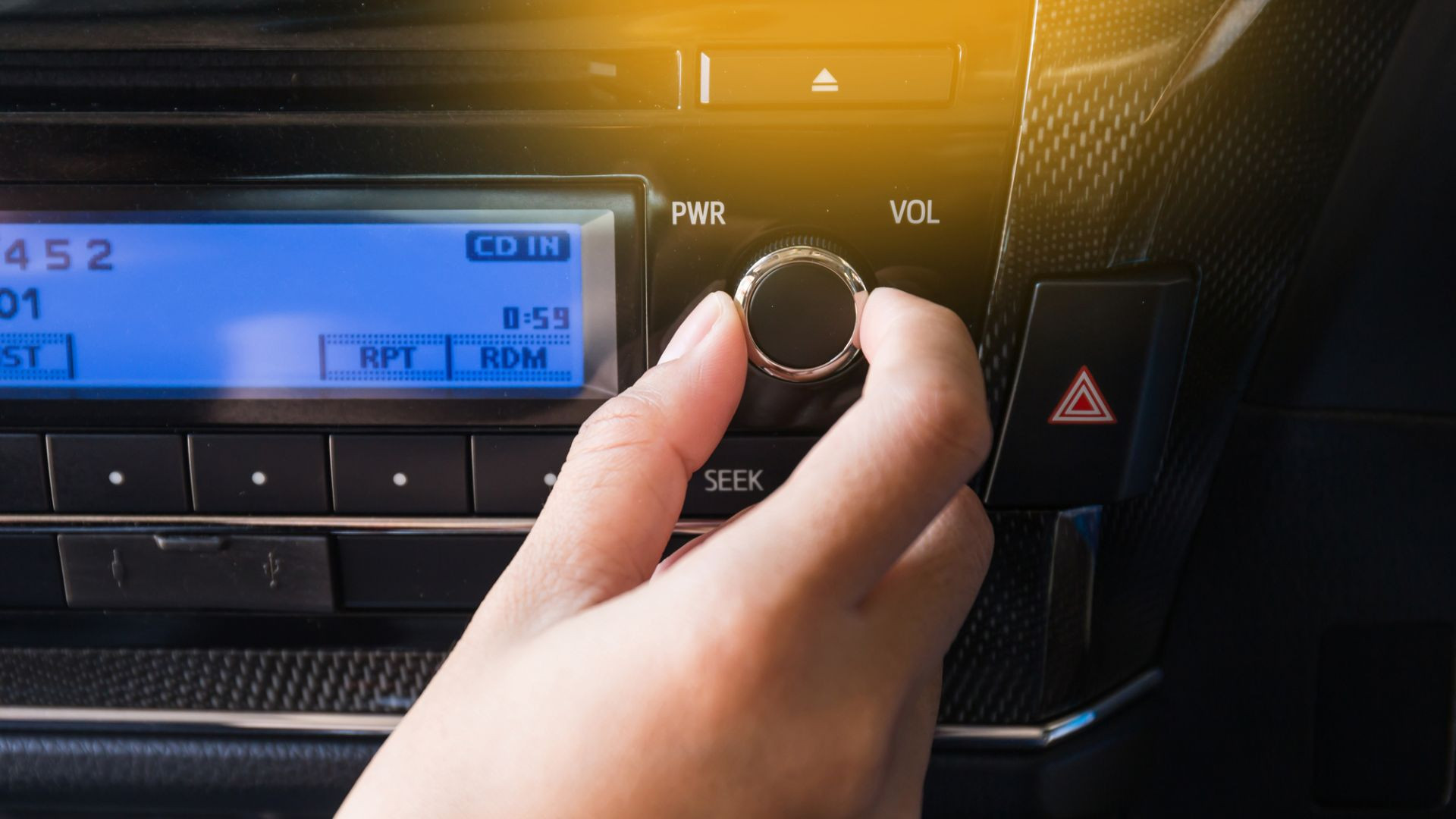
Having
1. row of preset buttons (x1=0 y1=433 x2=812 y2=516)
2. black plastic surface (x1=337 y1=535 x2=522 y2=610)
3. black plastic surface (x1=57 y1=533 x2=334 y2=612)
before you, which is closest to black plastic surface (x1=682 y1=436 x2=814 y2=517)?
row of preset buttons (x1=0 y1=433 x2=812 y2=516)

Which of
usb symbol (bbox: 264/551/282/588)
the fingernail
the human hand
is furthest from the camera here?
usb symbol (bbox: 264/551/282/588)

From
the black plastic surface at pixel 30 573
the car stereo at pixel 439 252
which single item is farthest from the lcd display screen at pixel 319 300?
the black plastic surface at pixel 30 573

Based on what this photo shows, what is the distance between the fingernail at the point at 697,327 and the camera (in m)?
0.45

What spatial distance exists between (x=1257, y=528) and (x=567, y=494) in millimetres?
456

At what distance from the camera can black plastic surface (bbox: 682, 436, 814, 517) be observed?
523 mm

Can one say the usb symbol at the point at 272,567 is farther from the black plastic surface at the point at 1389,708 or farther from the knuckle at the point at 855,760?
the black plastic surface at the point at 1389,708

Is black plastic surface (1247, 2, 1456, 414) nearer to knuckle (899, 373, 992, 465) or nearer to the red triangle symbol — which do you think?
the red triangle symbol

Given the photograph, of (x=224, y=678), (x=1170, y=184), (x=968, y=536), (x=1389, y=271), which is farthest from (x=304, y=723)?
(x=1389, y=271)

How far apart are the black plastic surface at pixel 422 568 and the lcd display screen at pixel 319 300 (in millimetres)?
86

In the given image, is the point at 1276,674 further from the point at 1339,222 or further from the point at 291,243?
the point at 291,243

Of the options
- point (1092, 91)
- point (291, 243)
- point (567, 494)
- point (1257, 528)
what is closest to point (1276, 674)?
point (1257, 528)

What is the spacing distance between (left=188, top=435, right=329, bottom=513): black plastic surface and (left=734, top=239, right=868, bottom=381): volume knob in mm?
243

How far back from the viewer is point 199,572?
55 centimetres

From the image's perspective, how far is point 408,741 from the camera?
345 millimetres
